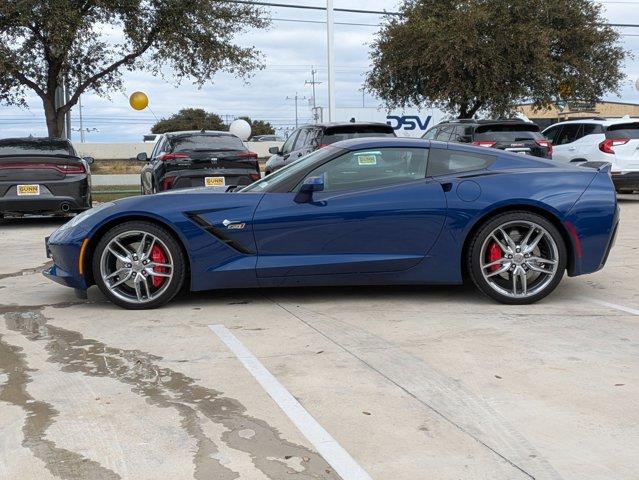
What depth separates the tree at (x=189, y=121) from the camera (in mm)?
89250

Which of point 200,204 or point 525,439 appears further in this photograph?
point 200,204

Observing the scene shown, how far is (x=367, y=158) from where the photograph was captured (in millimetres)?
6785

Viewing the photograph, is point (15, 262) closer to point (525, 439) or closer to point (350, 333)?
point (350, 333)

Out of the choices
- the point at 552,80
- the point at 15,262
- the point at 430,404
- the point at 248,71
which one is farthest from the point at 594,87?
the point at 430,404

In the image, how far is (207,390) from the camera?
177 inches

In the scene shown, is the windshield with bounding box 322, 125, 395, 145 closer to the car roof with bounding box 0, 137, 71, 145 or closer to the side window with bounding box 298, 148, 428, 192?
the car roof with bounding box 0, 137, 71, 145

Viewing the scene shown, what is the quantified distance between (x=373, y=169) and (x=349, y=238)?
0.63 meters

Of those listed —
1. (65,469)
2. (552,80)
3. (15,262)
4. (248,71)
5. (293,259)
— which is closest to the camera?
(65,469)

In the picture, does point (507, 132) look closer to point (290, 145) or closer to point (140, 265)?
point (290, 145)

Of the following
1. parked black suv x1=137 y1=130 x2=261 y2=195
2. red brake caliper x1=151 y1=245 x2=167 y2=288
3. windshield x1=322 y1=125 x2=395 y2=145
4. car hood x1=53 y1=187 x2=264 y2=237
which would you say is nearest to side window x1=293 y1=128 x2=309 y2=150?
windshield x1=322 y1=125 x2=395 y2=145

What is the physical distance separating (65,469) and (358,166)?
3.88 meters

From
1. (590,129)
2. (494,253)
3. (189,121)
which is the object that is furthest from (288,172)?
(189,121)

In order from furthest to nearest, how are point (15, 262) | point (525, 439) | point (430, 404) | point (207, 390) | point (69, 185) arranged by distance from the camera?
point (69, 185)
point (15, 262)
point (207, 390)
point (430, 404)
point (525, 439)

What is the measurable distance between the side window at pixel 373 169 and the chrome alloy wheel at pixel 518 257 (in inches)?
31.6
